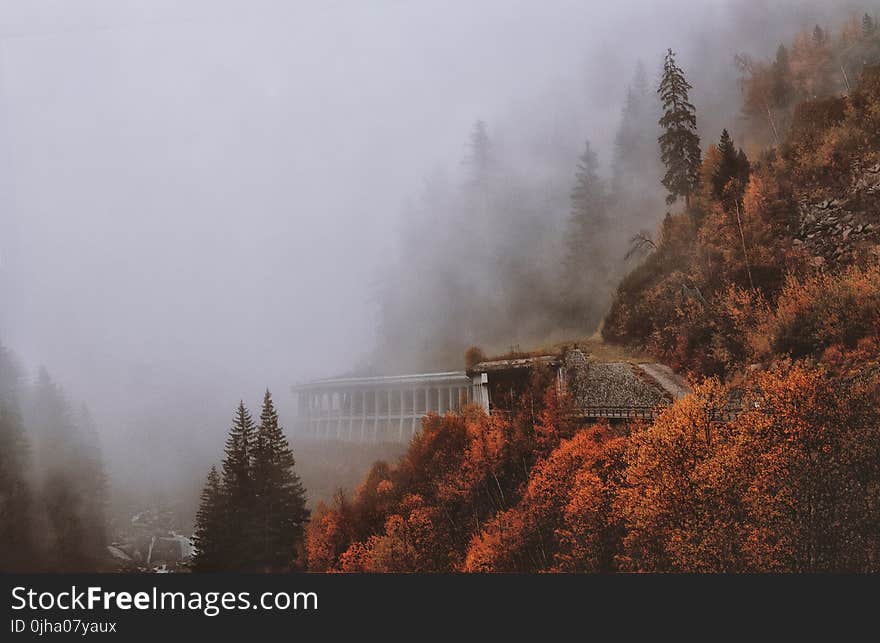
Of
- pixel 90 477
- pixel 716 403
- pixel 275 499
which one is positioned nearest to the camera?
pixel 716 403

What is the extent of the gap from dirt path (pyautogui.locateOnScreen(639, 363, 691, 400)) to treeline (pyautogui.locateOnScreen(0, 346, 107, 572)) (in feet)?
15.1

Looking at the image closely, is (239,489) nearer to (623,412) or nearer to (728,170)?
(623,412)

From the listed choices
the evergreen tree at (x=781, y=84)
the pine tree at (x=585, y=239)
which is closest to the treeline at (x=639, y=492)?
the pine tree at (x=585, y=239)

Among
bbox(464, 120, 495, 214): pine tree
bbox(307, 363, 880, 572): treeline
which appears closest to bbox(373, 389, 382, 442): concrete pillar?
bbox(307, 363, 880, 572): treeline

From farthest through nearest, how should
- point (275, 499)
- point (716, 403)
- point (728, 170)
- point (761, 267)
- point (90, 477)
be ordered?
point (90, 477) < point (275, 499) < point (728, 170) < point (761, 267) < point (716, 403)

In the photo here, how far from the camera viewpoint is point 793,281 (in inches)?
187

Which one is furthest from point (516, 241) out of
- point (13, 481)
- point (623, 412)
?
point (13, 481)

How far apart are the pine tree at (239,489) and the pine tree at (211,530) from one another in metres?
0.04

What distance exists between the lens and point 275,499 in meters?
5.30

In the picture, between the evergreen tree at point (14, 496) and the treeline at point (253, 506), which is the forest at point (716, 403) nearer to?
the treeline at point (253, 506)

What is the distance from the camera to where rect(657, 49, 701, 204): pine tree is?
16.8 feet

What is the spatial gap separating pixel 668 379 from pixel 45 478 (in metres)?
5.30

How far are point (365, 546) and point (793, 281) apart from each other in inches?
151

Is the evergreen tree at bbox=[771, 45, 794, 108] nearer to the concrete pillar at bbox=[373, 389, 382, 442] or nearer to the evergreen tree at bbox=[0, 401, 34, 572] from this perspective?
the concrete pillar at bbox=[373, 389, 382, 442]
